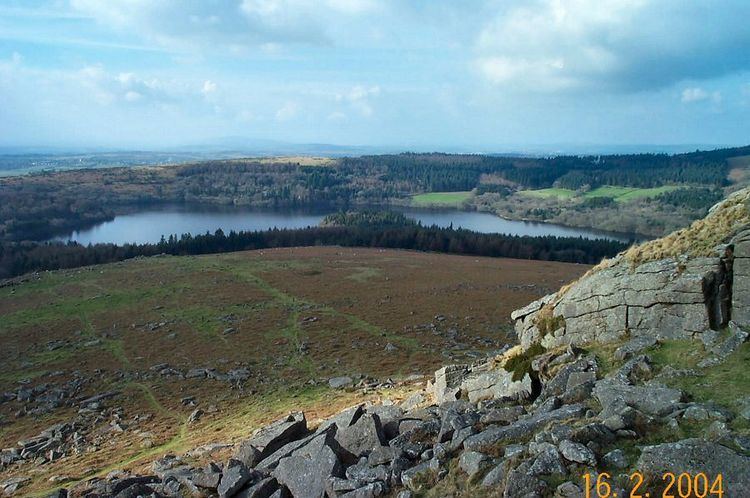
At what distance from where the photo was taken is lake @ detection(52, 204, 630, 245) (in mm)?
124250

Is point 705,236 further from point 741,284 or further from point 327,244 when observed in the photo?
point 327,244

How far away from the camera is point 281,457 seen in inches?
459

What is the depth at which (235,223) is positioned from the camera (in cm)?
14462

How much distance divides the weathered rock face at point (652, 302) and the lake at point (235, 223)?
110 meters

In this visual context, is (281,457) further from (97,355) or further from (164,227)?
(164,227)

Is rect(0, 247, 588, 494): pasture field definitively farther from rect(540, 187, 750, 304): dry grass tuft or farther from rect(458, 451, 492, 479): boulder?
rect(540, 187, 750, 304): dry grass tuft

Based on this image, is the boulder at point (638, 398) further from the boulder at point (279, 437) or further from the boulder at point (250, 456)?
the boulder at point (250, 456)

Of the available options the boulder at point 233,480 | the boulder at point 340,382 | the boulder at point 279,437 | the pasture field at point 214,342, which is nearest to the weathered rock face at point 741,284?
the boulder at point 279,437

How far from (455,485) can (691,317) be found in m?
7.64

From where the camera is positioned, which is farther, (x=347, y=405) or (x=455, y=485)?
(x=347, y=405)

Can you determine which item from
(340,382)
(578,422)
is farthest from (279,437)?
(340,382)

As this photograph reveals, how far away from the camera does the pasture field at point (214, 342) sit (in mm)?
21047

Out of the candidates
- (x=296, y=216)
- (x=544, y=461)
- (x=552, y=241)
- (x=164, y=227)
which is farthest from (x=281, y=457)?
(x=296, y=216)

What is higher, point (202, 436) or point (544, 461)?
point (544, 461)
